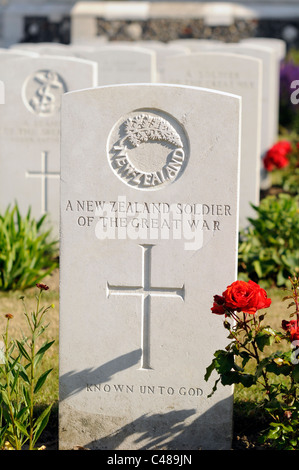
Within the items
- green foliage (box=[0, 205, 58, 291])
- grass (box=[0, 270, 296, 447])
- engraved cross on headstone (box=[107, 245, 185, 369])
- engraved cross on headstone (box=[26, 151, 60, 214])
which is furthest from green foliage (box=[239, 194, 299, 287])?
engraved cross on headstone (box=[107, 245, 185, 369])

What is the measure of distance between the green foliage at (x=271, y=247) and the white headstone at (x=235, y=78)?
1.34ft

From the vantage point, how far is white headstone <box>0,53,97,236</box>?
6.34 m

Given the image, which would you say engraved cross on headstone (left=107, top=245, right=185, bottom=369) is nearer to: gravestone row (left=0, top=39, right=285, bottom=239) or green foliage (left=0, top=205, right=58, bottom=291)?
green foliage (left=0, top=205, right=58, bottom=291)

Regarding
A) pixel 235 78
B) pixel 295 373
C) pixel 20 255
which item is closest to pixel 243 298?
pixel 295 373

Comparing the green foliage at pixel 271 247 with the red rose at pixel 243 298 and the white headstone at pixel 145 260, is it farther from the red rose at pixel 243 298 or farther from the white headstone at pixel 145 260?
the red rose at pixel 243 298

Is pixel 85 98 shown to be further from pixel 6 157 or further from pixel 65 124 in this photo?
pixel 6 157

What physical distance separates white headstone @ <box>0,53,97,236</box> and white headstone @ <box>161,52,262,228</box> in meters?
0.94

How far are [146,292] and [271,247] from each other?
275 cm

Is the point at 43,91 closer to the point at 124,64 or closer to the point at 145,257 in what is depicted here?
the point at 124,64

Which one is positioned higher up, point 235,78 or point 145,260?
point 235,78

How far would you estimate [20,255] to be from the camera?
5.64 meters

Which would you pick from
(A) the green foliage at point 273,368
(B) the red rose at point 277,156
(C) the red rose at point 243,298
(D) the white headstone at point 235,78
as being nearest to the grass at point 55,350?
(A) the green foliage at point 273,368

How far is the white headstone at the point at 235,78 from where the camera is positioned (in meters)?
6.61

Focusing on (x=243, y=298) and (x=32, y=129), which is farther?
(x=32, y=129)
